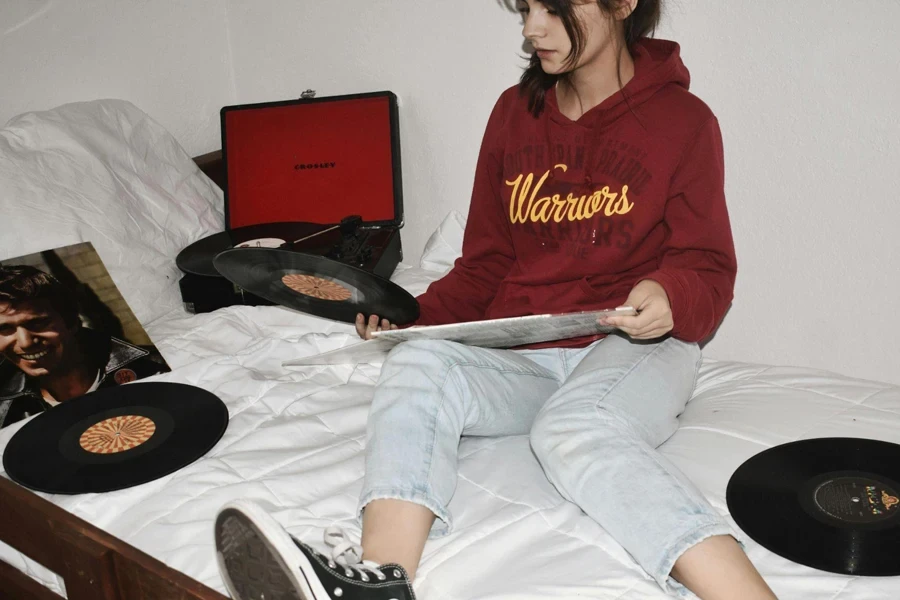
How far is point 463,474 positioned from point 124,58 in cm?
121

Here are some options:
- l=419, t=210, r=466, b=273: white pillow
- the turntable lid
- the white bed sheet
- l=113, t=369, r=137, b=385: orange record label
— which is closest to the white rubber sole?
the white bed sheet

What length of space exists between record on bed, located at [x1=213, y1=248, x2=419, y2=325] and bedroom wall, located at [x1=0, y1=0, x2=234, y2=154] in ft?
2.31

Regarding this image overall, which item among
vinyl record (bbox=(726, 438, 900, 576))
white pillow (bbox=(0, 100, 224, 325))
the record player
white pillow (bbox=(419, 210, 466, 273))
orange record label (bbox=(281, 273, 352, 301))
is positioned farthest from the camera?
the record player

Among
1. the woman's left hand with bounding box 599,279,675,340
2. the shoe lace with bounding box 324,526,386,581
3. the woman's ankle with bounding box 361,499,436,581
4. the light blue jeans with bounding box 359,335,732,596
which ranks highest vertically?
the woman's left hand with bounding box 599,279,675,340

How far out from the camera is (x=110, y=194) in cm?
150

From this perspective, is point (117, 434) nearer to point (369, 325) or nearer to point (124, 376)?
point (124, 376)

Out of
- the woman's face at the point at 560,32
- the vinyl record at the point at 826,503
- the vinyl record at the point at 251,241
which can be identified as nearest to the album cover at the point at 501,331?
the vinyl record at the point at 826,503

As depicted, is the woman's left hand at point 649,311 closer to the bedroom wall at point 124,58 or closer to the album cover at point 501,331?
the album cover at point 501,331

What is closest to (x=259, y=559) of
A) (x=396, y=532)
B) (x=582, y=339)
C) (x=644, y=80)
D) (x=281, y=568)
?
(x=281, y=568)

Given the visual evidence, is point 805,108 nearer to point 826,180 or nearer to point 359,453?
point 826,180

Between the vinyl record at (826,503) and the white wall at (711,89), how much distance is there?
0.41 meters

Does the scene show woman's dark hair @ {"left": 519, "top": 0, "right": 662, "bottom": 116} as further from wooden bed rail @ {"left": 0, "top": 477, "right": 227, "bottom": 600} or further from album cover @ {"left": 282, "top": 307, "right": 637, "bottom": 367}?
wooden bed rail @ {"left": 0, "top": 477, "right": 227, "bottom": 600}

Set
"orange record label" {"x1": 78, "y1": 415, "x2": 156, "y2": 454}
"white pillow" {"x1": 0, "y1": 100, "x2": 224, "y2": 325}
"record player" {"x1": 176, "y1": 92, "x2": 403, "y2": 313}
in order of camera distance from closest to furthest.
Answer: "orange record label" {"x1": 78, "y1": 415, "x2": 156, "y2": 454} < "white pillow" {"x1": 0, "y1": 100, "x2": 224, "y2": 325} < "record player" {"x1": 176, "y1": 92, "x2": 403, "y2": 313}

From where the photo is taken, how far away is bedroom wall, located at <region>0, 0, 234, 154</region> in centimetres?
156
